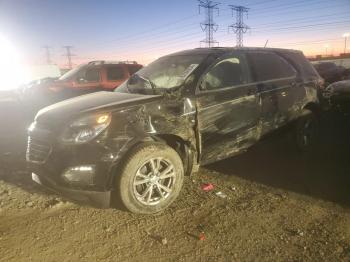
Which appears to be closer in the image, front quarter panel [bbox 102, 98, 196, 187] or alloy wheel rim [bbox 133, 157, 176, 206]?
front quarter panel [bbox 102, 98, 196, 187]

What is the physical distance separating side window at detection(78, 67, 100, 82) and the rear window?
23.3 feet

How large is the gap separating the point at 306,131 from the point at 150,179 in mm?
3364

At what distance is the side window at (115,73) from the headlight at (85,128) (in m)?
8.03

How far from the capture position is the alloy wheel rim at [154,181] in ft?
11.7

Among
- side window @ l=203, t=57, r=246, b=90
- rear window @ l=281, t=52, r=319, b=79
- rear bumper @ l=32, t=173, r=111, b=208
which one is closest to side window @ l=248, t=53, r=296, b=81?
rear window @ l=281, t=52, r=319, b=79

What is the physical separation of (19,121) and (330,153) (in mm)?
8949

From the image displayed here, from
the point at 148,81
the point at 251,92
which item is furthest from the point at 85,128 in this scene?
the point at 251,92

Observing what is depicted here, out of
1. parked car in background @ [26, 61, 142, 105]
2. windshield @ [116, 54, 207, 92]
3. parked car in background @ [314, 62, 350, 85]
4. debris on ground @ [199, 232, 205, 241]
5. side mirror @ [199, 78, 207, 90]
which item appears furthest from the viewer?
parked car in background @ [314, 62, 350, 85]

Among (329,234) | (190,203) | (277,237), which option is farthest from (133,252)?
(329,234)

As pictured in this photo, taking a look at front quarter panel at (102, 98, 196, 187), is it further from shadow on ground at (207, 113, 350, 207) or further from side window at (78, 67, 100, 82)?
side window at (78, 67, 100, 82)

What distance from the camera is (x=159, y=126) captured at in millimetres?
3623

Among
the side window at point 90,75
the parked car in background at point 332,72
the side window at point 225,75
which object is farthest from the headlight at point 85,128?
the parked car in background at point 332,72

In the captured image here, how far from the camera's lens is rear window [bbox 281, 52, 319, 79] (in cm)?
556

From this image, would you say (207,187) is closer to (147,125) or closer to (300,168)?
(147,125)
